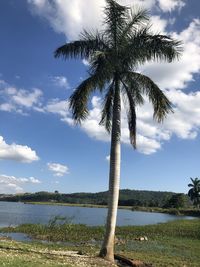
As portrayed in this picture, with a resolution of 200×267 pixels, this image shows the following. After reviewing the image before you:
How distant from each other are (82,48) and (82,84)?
2215 millimetres

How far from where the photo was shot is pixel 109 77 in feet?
82.6

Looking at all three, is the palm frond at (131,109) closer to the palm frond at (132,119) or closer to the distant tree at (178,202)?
the palm frond at (132,119)

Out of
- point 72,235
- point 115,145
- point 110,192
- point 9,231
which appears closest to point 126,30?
point 115,145

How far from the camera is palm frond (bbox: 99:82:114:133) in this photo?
84.5ft

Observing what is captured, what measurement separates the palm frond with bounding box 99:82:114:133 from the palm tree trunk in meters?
0.57

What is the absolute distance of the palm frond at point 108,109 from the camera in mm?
25766

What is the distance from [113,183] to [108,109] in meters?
4.74

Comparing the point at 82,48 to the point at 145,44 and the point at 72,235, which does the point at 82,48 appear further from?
the point at 72,235

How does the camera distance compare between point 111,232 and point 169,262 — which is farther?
point 169,262

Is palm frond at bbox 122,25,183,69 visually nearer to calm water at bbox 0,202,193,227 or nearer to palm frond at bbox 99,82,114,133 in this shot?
palm frond at bbox 99,82,114,133

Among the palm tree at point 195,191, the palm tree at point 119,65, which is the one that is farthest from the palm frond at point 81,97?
the palm tree at point 195,191

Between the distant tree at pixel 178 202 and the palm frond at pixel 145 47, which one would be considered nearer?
the palm frond at pixel 145 47

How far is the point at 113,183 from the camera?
24.1 metres

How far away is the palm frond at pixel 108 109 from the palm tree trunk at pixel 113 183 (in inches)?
22.5
